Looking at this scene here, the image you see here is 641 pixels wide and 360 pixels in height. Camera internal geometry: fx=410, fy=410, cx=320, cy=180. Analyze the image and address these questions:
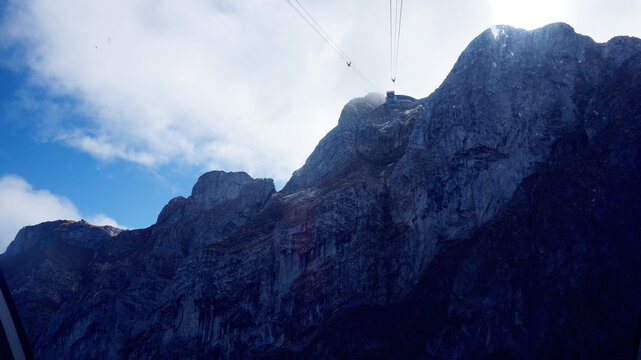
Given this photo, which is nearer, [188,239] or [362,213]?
[362,213]

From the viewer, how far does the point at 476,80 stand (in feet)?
134

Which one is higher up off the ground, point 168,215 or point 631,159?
point 168,215

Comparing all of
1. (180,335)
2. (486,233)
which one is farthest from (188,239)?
(486,233)

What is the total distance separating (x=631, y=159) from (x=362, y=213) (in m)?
22.2

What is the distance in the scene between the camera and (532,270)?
3097 cm

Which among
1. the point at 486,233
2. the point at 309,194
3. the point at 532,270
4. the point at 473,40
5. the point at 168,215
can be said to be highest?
the point at 473,40

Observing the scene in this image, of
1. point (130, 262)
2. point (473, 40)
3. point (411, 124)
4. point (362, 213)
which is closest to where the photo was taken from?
point (362, 213)

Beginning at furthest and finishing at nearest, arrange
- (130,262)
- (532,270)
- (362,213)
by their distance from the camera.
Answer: (130,262)
(362,213)
(532,270)

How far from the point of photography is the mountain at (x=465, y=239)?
2989 centimetres

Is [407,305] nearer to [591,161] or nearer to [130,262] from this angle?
[591,161]

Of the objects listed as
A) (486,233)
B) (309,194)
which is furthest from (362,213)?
(486,233)

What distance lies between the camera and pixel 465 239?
116ft

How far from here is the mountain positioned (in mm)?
29891

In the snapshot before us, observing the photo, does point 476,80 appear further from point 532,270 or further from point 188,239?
point 188,239
